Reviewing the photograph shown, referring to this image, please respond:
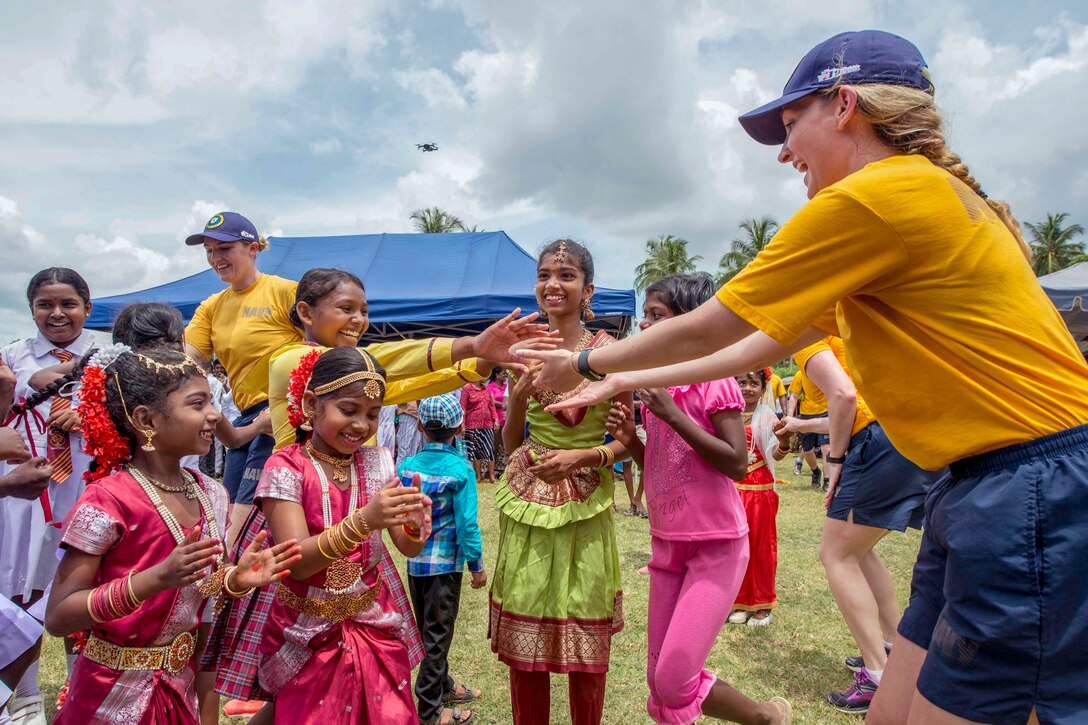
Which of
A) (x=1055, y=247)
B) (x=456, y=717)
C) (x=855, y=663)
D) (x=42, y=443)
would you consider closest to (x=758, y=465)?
(x=855, y=663)

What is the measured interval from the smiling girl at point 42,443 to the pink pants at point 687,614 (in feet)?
8.80

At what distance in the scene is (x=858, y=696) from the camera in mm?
3805

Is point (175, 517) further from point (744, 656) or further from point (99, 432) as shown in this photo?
point (744, 656)

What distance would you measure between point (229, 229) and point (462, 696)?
3.20m

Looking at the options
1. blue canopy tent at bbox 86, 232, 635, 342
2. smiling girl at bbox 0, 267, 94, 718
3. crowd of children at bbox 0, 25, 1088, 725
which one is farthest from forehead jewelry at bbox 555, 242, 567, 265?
blue canopy tent at bbox 86, 232, 635, 342

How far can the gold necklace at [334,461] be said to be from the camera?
254 cm

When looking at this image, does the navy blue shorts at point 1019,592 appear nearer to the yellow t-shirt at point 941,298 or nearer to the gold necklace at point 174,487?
the yellow t-shirt at point 941,298

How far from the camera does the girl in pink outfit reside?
2744mm

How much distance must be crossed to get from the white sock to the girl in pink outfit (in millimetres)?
3022

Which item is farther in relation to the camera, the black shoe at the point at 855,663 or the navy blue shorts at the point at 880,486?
the black shoe at the point at 855,663

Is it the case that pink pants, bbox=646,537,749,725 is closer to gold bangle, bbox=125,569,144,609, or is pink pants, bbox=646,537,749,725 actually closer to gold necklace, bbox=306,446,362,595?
gold necklace, bbox=306,446,362,595

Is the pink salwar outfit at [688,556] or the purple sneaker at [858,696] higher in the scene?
the pink salwar outfit at [688,556]

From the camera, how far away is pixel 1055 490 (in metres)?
1.44

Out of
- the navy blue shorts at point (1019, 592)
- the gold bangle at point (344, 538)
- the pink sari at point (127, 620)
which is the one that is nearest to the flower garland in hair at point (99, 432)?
the pink sari at point (127, 620)
